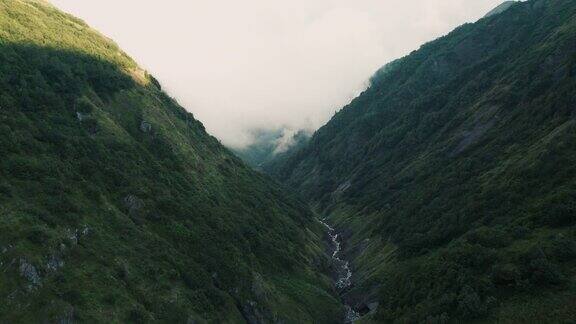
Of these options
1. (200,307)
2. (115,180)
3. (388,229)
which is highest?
(115,180)

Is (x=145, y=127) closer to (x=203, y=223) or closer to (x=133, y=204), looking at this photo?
(x=203, y=223)

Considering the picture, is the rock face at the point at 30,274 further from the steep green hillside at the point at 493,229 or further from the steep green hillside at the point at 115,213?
the steep green hillside at the point at 493,229

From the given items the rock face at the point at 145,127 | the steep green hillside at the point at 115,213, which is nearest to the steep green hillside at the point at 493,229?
the steep green hillside at the point at 115,213

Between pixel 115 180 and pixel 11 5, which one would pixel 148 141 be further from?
pixel 11 5

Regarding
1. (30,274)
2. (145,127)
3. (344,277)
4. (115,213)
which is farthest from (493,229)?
(145,127)

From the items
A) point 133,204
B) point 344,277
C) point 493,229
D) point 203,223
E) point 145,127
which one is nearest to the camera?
point 133,204

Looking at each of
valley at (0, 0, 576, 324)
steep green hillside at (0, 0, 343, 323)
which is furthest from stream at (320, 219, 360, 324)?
steep green hillside at (0, 0, 343, 323)

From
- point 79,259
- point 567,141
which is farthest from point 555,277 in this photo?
point 79,259

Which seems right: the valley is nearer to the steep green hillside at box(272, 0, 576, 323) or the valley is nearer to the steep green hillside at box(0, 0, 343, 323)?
the steep green hillside at box(0, 0, 343, 323)
